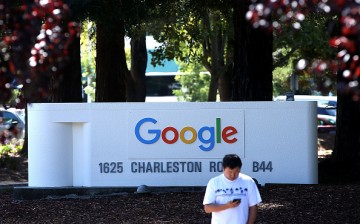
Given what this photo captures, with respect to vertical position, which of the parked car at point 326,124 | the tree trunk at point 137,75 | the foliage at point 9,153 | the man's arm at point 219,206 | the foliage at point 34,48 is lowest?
the foliage at point 9,153

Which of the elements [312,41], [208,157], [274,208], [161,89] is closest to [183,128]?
[208,157]

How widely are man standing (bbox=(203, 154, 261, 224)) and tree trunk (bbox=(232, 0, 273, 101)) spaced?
7774 mm

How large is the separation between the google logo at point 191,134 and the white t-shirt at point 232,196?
593cm

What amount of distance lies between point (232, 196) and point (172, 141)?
6.10 metres

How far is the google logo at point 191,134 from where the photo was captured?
13.2 meters

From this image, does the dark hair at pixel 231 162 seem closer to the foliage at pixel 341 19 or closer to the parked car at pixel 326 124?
the foliage at pixel 341 19

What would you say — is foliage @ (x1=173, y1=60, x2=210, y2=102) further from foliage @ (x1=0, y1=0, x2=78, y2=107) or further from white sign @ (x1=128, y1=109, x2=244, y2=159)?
foliage @ (x1=0, y1=0, x2=78, y2=107)

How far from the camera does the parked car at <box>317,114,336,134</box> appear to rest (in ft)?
111

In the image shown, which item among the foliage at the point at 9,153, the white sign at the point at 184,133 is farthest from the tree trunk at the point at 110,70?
the white sign at the point at 184,133

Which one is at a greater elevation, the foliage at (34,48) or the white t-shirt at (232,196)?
the foliage at (34,48)

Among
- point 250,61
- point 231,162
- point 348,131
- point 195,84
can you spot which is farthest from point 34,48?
point 195,84

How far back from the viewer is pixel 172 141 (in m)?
13.2

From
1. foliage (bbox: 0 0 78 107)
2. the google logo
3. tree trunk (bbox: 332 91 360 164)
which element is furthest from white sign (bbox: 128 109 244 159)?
foliage (bbox: 0 0 78 107)

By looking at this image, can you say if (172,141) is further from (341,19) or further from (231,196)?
(341,19)
